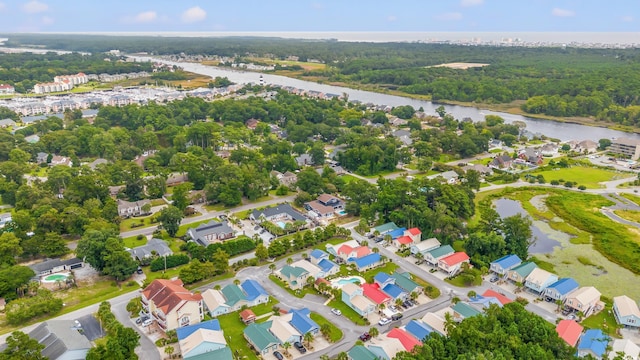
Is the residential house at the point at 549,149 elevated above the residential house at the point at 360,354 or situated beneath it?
elevated above

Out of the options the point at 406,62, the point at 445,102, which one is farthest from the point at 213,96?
the point at 406,62

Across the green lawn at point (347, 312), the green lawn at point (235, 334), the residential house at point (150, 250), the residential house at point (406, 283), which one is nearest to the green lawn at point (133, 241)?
the residential house at point (150, 250)

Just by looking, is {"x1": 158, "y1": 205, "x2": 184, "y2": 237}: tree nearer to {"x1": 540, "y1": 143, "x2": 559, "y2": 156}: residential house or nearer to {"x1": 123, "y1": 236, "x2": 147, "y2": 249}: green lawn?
{"x1": 123, "y1": 236, "x2": 147, "y2": 249}: green lawn

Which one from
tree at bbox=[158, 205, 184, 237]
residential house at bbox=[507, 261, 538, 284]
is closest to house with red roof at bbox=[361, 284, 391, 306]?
residential house at bbox=[507, 261, 538, 284]

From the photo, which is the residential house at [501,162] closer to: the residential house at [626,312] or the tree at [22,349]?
the residential house at [626,312]

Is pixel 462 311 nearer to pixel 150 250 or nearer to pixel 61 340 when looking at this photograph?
pixel 61 340

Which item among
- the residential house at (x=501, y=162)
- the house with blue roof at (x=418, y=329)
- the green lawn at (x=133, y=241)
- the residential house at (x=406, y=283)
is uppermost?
the residential house at (x=501, y=162)
